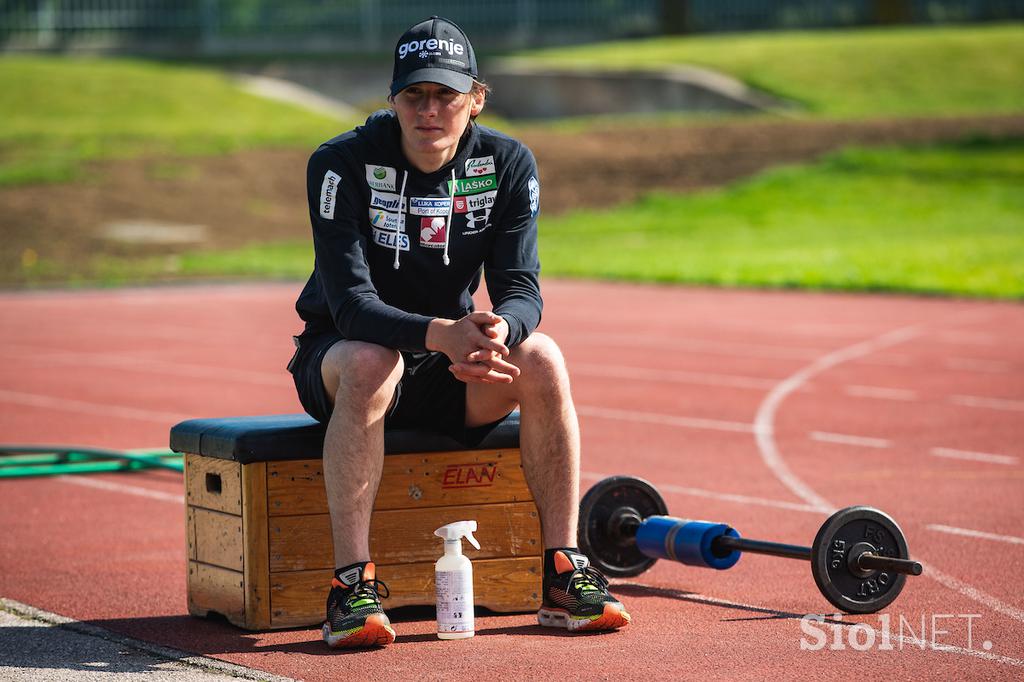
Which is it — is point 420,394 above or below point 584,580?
above

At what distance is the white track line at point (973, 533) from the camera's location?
630 centimetres

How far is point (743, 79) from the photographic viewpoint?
3856 cm

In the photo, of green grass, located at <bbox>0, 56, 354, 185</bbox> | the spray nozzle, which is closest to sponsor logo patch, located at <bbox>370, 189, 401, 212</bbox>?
the spray nozzle

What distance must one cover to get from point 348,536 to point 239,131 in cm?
2940

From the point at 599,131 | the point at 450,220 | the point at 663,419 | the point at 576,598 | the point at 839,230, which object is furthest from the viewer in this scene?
the point at 599,131

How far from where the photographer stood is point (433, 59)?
4938 millimetres

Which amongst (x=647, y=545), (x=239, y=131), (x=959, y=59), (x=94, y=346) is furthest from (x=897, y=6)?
(x=647, y=545)

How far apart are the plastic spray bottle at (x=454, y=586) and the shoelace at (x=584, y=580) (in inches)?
Result: 12.4

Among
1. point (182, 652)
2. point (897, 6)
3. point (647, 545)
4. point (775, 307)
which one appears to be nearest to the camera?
point (182, 652)

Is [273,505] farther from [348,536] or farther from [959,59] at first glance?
[959,59]

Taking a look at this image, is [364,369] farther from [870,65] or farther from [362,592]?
[870,65]

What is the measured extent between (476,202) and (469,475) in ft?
2.95

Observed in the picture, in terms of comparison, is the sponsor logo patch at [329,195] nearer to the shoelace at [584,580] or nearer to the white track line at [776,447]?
the shoelace at [584,580]

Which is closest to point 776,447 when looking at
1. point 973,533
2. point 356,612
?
point 973,533
